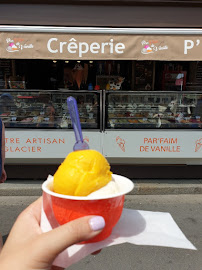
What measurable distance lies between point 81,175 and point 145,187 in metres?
3.81

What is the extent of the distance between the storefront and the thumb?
3719mm

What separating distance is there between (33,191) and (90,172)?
381 centimetres

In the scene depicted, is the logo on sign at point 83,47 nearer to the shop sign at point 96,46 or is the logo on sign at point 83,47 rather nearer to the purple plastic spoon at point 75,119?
the shop sign at point 96,46

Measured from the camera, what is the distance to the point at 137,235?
115 cm

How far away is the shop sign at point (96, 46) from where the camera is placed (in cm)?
429

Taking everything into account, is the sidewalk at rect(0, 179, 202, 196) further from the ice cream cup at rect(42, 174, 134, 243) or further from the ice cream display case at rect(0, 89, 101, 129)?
the ice cream cup at rect(42, 174, 134, 243)

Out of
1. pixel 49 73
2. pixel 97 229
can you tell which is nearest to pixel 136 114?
pixel 49 73

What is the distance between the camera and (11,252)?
1058 mm

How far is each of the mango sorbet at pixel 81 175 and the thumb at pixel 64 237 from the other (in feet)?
0.48

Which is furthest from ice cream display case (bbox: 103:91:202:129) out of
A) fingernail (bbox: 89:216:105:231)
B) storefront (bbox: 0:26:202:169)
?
fingernail (bbox: 89:216:105:231)

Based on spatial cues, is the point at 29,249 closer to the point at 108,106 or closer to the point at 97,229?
the point at 97,229

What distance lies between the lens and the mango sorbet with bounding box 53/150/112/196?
1075mm

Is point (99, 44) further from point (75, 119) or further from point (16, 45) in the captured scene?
point (75, 119)

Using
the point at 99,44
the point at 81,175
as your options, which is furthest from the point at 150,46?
the point at 81,175
